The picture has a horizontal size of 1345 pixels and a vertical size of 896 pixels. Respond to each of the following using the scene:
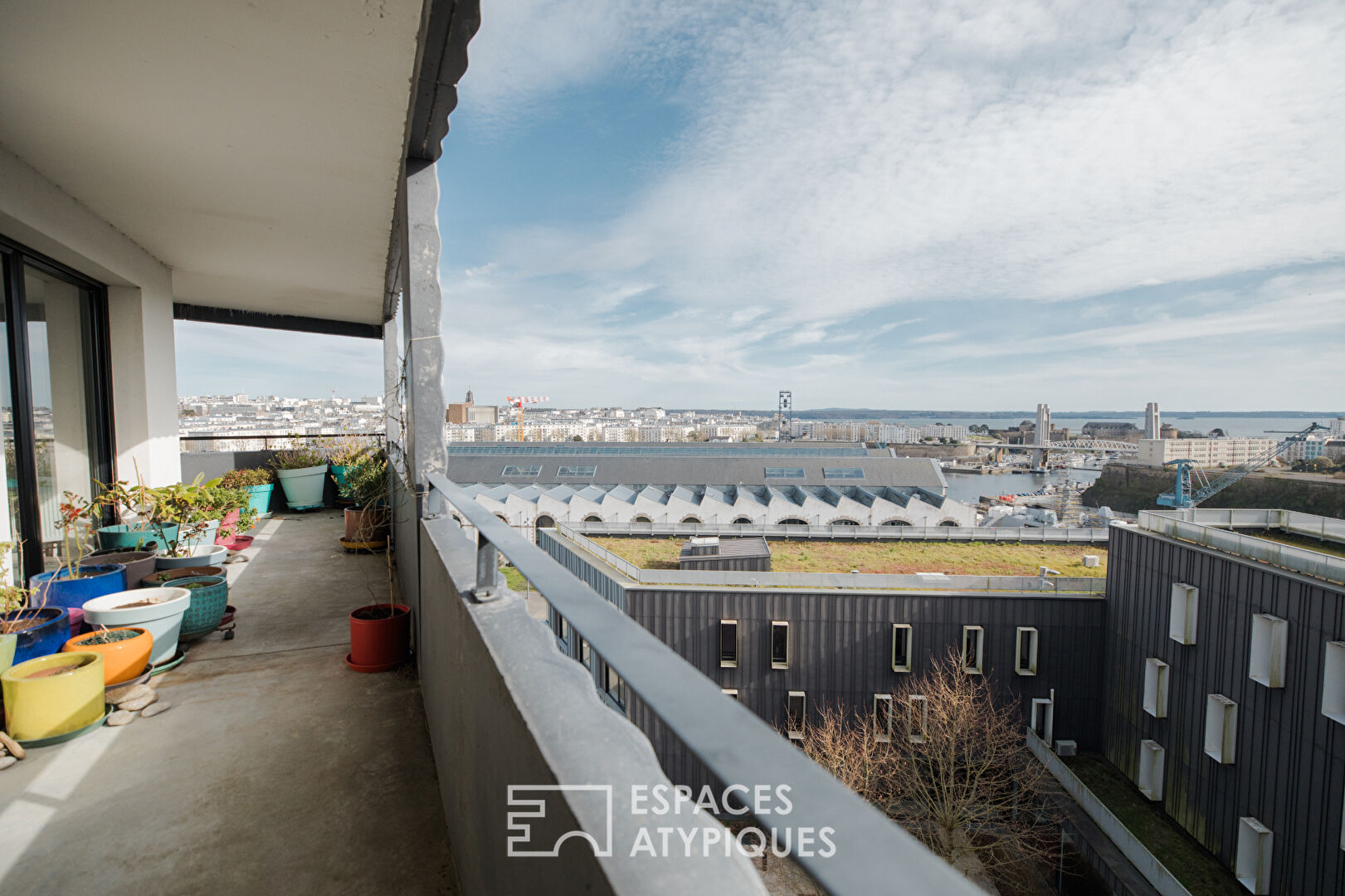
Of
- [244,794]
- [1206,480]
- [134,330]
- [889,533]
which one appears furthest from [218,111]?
[1206,480]

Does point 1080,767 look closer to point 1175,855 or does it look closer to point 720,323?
point 1175,855

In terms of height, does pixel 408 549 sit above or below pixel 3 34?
below

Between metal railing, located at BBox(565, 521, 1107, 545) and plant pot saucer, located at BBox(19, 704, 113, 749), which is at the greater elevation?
plant pot saucer, located at BBox(19, 704, 113, 749)

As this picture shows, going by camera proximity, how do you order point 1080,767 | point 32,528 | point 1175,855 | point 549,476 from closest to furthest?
1. point 32,528
2. point 1175,855
3. point 1080,767
4. point 549,476

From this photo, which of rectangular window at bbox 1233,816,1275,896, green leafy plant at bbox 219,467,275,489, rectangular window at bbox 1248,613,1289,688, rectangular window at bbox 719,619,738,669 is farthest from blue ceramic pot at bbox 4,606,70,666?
rectangular window at bbox 1233,816,1275,896

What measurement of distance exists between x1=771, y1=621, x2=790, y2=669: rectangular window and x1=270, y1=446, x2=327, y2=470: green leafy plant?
7.41 m

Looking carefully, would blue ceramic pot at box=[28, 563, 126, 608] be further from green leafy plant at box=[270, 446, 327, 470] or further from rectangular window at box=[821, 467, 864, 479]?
rectangular window at box=[821, 467, 864, 479]

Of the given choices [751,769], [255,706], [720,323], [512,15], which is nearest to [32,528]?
[255,706]

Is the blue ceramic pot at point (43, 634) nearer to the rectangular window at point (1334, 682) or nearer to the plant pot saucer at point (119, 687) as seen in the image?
the plant pot saucer at point (119, 687)

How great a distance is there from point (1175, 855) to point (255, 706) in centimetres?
1087

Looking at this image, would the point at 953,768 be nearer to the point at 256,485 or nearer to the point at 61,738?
the point at 61,738

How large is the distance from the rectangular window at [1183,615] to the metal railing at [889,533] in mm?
5599

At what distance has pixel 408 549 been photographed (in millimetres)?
3225

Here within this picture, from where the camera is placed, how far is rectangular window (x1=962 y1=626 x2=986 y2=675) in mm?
9562
